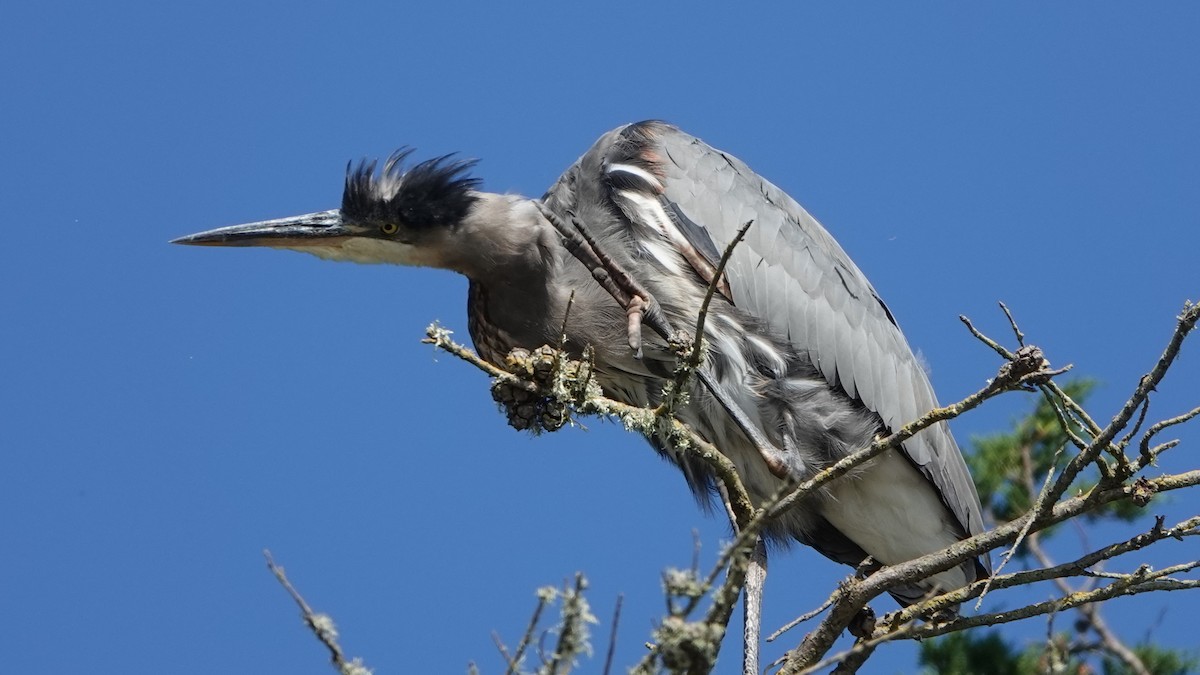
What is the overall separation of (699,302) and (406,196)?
106 centimetres

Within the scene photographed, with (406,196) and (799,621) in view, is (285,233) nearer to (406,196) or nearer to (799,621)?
(406,196)

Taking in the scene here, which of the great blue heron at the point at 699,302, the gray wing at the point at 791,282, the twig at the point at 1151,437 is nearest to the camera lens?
the twig at the point at 1151,437

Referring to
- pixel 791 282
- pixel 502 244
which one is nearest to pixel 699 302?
pixel 791 282

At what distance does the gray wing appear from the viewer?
439 cm

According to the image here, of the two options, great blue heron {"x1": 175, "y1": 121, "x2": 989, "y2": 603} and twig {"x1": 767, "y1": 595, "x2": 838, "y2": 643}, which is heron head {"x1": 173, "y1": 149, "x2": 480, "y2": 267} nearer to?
great blue heron {"x1": 175, "y1": 121, "x2": 989, "y2": 603}

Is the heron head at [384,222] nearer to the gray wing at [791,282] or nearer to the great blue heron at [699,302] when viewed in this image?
the great blue heron at [699,302]

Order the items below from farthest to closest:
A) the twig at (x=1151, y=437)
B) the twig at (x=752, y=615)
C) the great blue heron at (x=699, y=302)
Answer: the great blue heron at (x=699, y=302) < the twig at (x=752, y=615) < the twig at (x=1151, y=437)

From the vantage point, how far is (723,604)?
6.23 ft

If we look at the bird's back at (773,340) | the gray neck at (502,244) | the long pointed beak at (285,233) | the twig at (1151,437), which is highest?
the long pointed beak at (285,233)

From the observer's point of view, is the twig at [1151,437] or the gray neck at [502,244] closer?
the twig at [1151,437]

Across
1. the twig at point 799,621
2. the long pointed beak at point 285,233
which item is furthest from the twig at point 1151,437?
the long pointed beak at point 285,233

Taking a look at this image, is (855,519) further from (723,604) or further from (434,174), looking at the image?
(723,604)

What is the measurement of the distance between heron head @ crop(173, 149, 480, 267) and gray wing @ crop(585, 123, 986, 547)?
1.99 feet

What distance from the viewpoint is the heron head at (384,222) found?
14.2ft
